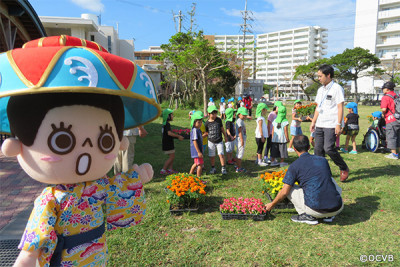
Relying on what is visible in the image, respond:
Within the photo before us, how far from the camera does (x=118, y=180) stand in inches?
80.7

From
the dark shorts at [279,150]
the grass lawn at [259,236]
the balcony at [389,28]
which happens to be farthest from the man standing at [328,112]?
the balcony at [389,28]

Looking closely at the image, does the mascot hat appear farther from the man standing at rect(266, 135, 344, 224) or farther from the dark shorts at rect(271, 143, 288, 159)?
the dark shorts at rect(271, 143, 288, 159)

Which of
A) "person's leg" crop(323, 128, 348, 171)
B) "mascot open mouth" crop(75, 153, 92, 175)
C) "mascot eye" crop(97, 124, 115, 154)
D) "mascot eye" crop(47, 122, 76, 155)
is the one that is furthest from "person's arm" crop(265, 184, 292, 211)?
"mascot eye" crop(47, 122, 76, 155)

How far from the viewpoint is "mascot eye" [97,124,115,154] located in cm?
181

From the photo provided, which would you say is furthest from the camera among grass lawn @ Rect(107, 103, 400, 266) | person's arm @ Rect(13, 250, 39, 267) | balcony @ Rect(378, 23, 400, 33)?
balcony @ Rect(378, 23, 400, 33)

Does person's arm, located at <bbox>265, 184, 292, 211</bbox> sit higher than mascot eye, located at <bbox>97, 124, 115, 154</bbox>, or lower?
lower

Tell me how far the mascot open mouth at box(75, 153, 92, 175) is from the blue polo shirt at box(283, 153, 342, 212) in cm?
311

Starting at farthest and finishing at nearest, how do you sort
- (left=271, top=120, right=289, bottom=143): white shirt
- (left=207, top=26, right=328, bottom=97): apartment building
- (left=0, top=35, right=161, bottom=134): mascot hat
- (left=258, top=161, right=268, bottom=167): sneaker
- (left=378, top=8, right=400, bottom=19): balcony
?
(left=207, top=26, right=328, bottom=97): apartment building < (left=378, top=8, right=400, bottom=19): balcony < (left=258, top=161, right=268, bottom=167): sneaker < (left=271, top=120, right=289, bottom=143): white shirt < (left=0, top=35, right=161, bottom=134): mascot hat

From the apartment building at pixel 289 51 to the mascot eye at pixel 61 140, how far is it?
91.8m

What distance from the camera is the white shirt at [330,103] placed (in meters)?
5.19

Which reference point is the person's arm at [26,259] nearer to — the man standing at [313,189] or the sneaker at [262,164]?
the man standing at [313,189]

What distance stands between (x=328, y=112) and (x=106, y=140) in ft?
15.4

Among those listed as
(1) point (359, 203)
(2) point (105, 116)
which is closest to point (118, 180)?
(2) point (105, 116)

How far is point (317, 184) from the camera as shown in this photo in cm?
388
